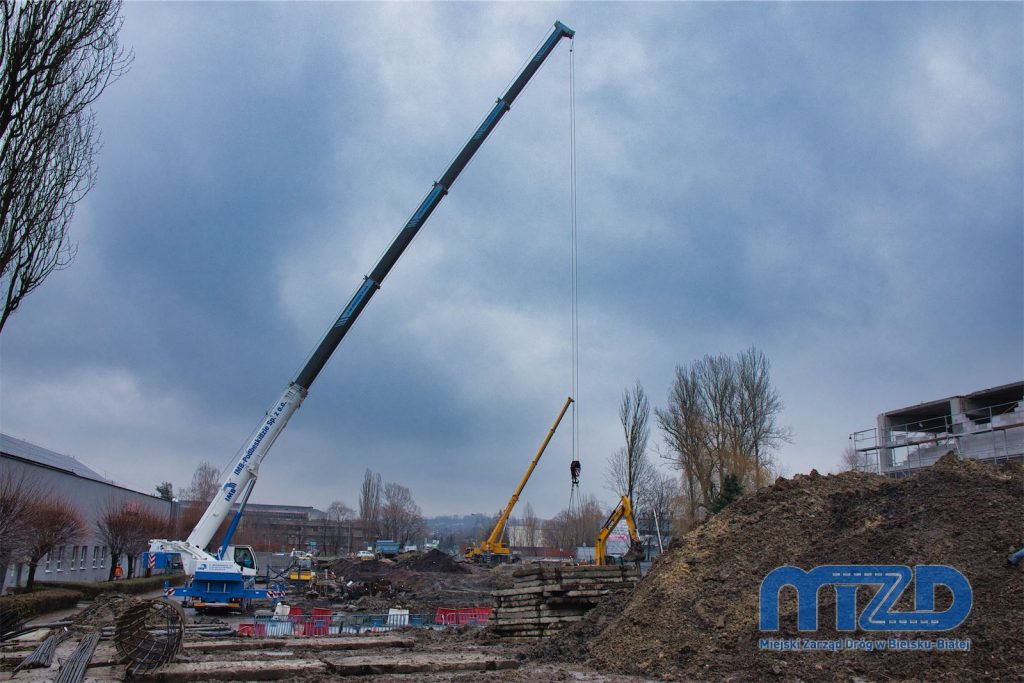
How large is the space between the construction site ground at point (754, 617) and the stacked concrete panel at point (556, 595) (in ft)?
1.85

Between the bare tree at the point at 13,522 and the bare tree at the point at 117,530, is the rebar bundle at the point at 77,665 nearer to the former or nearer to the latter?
the bare tree at the point at 13,522

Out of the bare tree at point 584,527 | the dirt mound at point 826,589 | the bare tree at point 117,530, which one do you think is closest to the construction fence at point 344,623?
the dirt mound at point 826,589

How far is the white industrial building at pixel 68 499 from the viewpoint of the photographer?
102 ft

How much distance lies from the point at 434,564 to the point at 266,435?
3180cm

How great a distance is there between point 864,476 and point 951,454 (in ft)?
5.77

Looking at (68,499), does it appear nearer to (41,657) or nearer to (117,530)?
(117,530)

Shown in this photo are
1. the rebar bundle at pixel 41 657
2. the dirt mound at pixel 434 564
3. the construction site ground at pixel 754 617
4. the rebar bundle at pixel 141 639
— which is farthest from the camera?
the dirt mound at pixel 434 564

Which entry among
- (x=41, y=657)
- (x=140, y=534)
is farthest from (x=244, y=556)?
(x=41, y=657)

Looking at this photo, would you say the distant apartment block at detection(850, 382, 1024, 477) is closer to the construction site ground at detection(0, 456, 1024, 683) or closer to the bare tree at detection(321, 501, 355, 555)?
the construction site ground at detection(0, 456, 1024, 683)

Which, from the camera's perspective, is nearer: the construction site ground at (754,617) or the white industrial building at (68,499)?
the construction site ground at (754,617)

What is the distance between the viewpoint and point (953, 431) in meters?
30.0

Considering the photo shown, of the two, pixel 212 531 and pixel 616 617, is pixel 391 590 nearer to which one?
pixel 212 531

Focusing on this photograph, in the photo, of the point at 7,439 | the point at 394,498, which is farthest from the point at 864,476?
the point at 394,498

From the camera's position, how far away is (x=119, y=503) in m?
45.1
